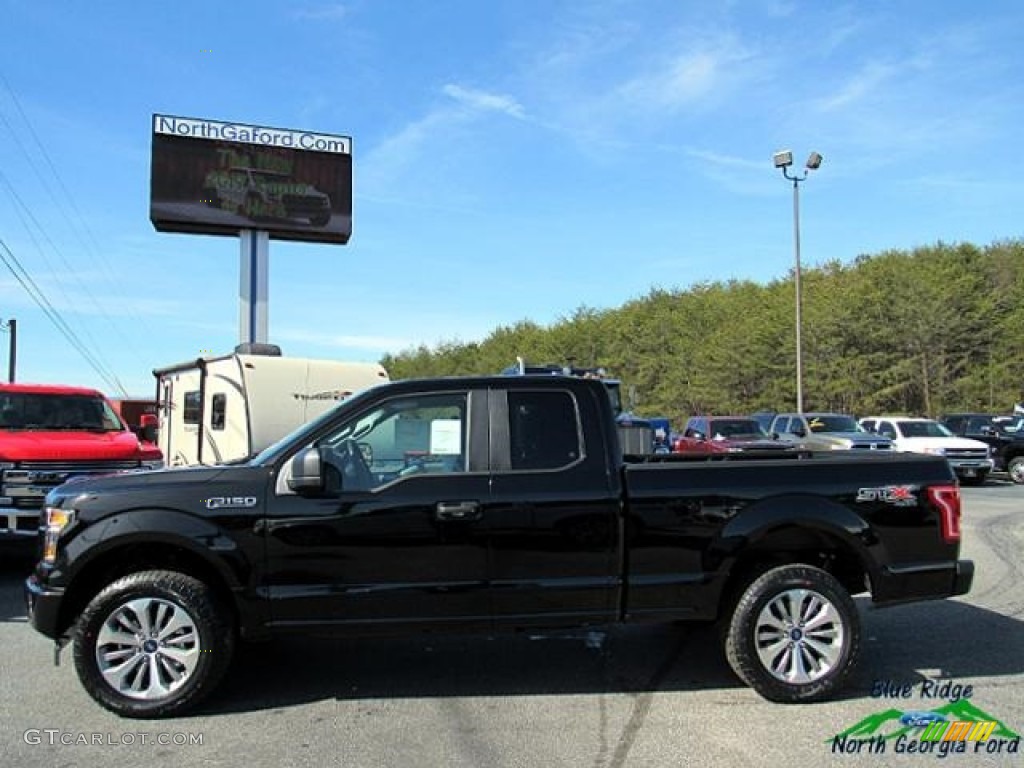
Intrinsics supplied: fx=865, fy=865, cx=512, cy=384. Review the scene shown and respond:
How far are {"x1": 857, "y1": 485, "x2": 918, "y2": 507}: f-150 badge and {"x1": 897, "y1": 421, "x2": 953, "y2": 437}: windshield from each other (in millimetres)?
18710

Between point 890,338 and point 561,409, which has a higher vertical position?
point 890,338

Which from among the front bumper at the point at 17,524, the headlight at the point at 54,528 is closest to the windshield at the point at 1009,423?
the front bumper at the point at 17,524

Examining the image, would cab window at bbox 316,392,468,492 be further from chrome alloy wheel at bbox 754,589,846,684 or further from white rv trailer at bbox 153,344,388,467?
white rv trailer at bbox 153,344,388,467

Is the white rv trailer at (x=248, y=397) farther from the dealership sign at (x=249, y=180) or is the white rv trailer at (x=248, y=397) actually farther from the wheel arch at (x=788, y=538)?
the dealership sign at (x=249, y=180)

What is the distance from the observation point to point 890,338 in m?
42.6

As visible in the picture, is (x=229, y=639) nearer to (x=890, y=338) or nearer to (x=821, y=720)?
(x=821, y=720)

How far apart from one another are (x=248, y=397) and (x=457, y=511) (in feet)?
27.5

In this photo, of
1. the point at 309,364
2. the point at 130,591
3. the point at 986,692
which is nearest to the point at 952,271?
the point at 309,364

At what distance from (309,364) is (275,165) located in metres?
14.7

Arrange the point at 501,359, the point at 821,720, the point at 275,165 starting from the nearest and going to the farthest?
the point at 821,720 → the point at 275,165 → the point at 501,359

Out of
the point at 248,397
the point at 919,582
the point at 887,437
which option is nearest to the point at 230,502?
the point at 919,582

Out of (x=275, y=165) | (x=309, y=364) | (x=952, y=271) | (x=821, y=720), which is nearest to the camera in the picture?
(x=821, y=720)

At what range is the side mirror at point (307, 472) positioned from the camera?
4.73 meters

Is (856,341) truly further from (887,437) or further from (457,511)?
(457,511)
